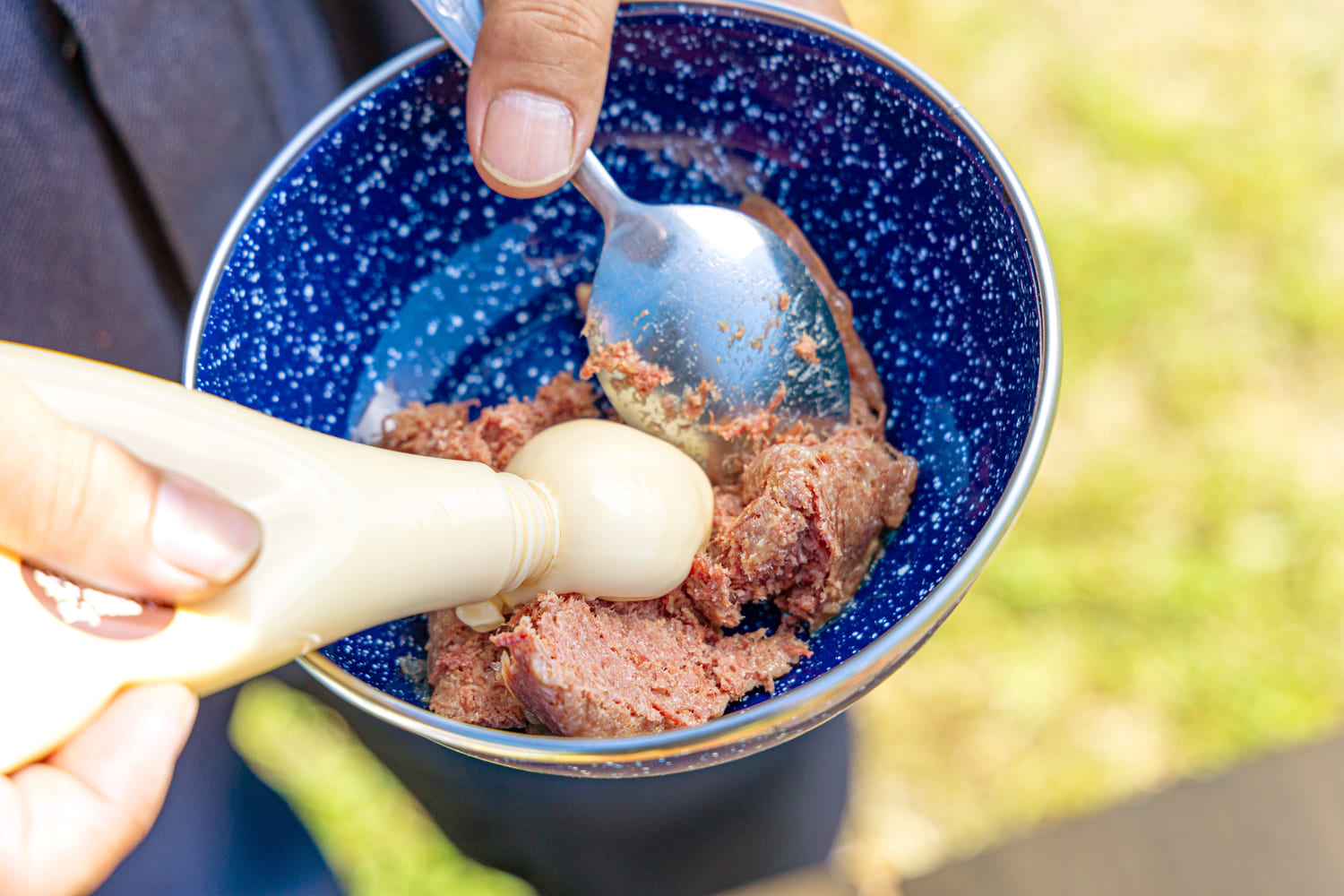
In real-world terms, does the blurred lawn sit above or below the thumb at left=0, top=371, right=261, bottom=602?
above

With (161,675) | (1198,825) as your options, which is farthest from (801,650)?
(1198,825)

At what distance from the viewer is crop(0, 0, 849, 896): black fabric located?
88 centimetres

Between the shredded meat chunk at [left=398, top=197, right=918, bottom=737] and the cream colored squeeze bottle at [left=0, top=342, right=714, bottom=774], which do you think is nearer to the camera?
the cream colored squeeze bottle at [left=0, top=342, right=714, bottom=774]

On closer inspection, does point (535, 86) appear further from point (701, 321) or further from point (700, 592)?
point (700, 592)

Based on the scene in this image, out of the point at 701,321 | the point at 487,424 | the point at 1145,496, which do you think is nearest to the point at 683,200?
the point at 701,321

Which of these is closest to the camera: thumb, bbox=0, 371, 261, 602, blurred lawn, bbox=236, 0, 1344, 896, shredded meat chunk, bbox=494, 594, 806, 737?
thumb, bbox=0, 371, 261, 602

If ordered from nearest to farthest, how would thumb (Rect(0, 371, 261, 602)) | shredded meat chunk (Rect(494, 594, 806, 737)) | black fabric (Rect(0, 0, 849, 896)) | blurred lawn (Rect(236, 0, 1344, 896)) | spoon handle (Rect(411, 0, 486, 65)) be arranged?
thumb (Rect(0, 371, 261, 602)) < shredded meat chunk (Rect(494, 594, 806, 737)) < spoon handle (Rect(411, 0, 486, 65)) < black fabric (Rect(0, 0, 849, 896)) < blurred lawn (Rect(236, 0, 1344, 896))

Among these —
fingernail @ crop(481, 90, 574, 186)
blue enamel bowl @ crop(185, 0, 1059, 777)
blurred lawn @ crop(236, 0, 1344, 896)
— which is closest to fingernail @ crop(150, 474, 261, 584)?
blue enamel bowl @ crop(185, 0, 1059, 777)

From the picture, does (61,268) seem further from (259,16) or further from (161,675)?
(161,675)

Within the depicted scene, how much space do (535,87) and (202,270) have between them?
568 mm

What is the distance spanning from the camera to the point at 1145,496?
5.09ft

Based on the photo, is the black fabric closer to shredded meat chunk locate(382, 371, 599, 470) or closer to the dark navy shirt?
the dark navy shirt

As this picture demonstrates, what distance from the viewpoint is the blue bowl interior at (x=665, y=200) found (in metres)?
0.74

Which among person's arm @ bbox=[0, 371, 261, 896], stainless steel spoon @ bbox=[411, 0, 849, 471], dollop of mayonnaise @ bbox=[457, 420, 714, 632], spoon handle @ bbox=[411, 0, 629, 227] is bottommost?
person's arm @ bbox=[0, 371, 261, 896]
